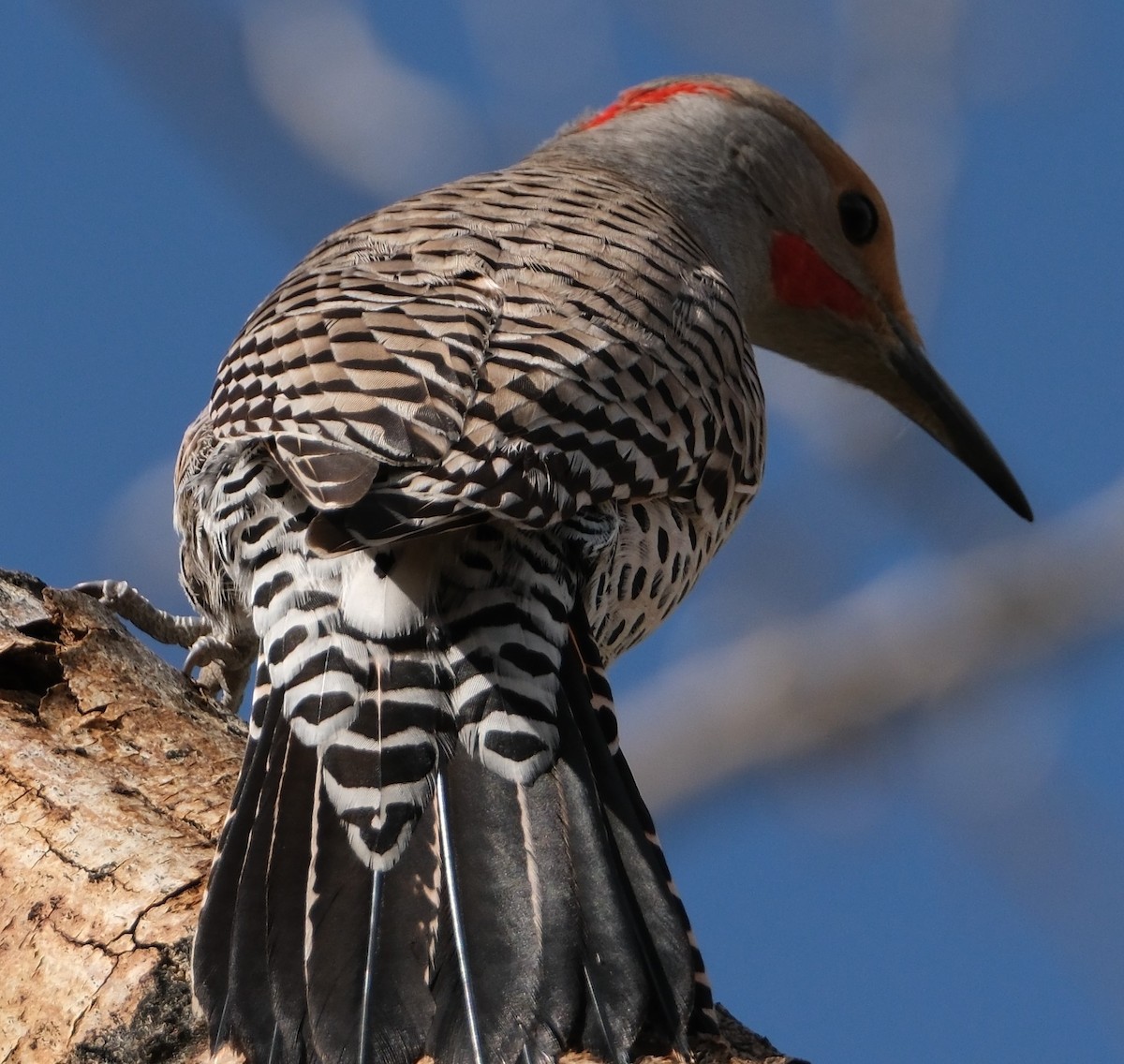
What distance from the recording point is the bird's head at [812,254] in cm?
598

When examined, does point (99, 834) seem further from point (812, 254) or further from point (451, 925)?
point (812, 254)

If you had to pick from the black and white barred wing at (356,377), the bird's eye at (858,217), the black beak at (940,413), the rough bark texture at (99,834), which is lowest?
the black beak at (940,413)

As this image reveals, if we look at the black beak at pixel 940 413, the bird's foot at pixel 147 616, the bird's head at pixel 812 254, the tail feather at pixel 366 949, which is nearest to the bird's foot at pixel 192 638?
the bird's foot at pixel 147 616

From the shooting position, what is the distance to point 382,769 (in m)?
2.74

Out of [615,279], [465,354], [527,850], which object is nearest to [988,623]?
[615,279]

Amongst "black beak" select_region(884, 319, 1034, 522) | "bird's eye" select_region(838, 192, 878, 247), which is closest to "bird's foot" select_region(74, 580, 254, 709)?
"black beak" select_region(884, 319, 1034, 522)

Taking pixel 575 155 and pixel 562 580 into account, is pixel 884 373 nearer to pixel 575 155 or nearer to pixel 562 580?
pixel 575 155

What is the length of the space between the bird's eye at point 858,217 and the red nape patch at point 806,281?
19cm

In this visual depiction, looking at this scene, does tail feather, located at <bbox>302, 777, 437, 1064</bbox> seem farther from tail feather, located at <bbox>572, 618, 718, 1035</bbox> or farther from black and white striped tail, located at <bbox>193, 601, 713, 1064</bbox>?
tail feather, located at <bbox>572, 618, 718, 1035</bbox>

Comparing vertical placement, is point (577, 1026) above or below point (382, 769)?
below

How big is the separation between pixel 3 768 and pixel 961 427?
399cm

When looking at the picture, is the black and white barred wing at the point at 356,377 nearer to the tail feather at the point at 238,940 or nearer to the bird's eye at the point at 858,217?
the tail feather at the point at 238,940

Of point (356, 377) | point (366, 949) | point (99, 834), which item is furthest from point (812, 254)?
point (366, 949)

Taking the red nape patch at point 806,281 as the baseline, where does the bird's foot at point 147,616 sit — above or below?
below
